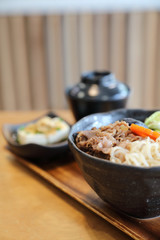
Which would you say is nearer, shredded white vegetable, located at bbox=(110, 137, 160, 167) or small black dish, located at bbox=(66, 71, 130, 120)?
shredded white vegetable, located at bbox=(110, 137, 160, 167)

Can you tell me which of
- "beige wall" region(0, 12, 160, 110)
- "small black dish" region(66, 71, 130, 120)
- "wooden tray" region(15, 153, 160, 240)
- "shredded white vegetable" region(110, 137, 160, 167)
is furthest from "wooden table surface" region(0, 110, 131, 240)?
"beige wall" region(0, 12, 160, 110)

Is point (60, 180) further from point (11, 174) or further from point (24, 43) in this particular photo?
point (24, 43)

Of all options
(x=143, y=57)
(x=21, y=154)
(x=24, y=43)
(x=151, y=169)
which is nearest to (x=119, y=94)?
(x=21, y=154)

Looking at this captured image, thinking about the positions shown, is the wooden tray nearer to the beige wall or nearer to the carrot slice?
the carrot slice

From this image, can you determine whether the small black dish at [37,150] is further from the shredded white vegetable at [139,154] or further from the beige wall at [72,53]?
the beige wall at [72,53]

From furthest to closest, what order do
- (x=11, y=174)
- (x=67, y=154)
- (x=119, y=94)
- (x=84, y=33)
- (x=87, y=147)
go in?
(x=84, y=33) → (x=119, y=94) → (x=67, y=154) → (x=11, y=174) → (x=87, y=147)

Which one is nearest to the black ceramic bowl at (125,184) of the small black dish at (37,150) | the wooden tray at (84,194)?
the wooden tray at (84,194)
